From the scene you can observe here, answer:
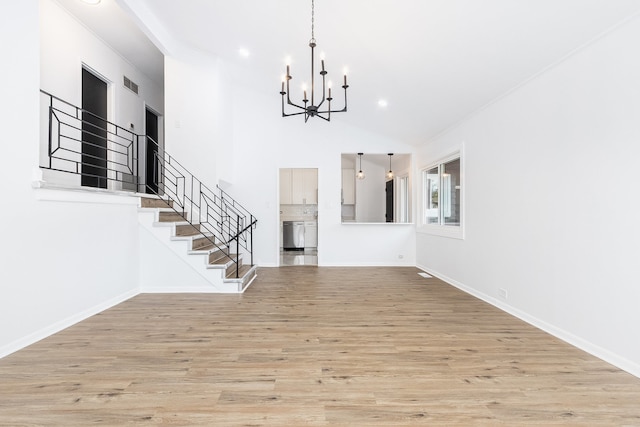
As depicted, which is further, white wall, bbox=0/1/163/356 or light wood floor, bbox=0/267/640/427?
white wall, bbox=0/1/163/356

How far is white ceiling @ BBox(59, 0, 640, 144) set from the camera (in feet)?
7.89

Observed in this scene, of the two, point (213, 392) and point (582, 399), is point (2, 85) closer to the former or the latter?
point (213, 392)

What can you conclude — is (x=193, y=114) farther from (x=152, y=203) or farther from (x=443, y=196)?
(x=443, y=196)

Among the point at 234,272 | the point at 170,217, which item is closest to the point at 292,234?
the point at 234,272

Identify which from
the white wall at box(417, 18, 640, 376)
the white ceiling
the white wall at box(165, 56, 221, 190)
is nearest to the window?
the white ceiling

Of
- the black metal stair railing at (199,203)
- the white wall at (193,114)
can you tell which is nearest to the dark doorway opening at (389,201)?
the black metal stair railing at (199,203)

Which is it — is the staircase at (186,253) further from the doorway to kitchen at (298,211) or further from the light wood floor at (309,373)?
the doorway to kitchen at (298,211)

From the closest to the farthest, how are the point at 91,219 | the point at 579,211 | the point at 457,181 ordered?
the point at 579,211
the point at 91,219
the point at 457,181

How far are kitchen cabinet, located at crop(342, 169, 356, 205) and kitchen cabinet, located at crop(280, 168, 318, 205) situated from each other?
1136 mm

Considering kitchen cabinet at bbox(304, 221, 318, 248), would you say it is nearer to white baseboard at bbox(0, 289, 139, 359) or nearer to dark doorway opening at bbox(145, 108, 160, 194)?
dark doorway opening at bbox(145, 108, 160, 194)

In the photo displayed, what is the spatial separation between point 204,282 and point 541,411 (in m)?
3.79

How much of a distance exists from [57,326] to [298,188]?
637cm

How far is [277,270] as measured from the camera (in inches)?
234

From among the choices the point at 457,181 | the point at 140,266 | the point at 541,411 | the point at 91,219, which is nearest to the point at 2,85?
the point at 91,219
